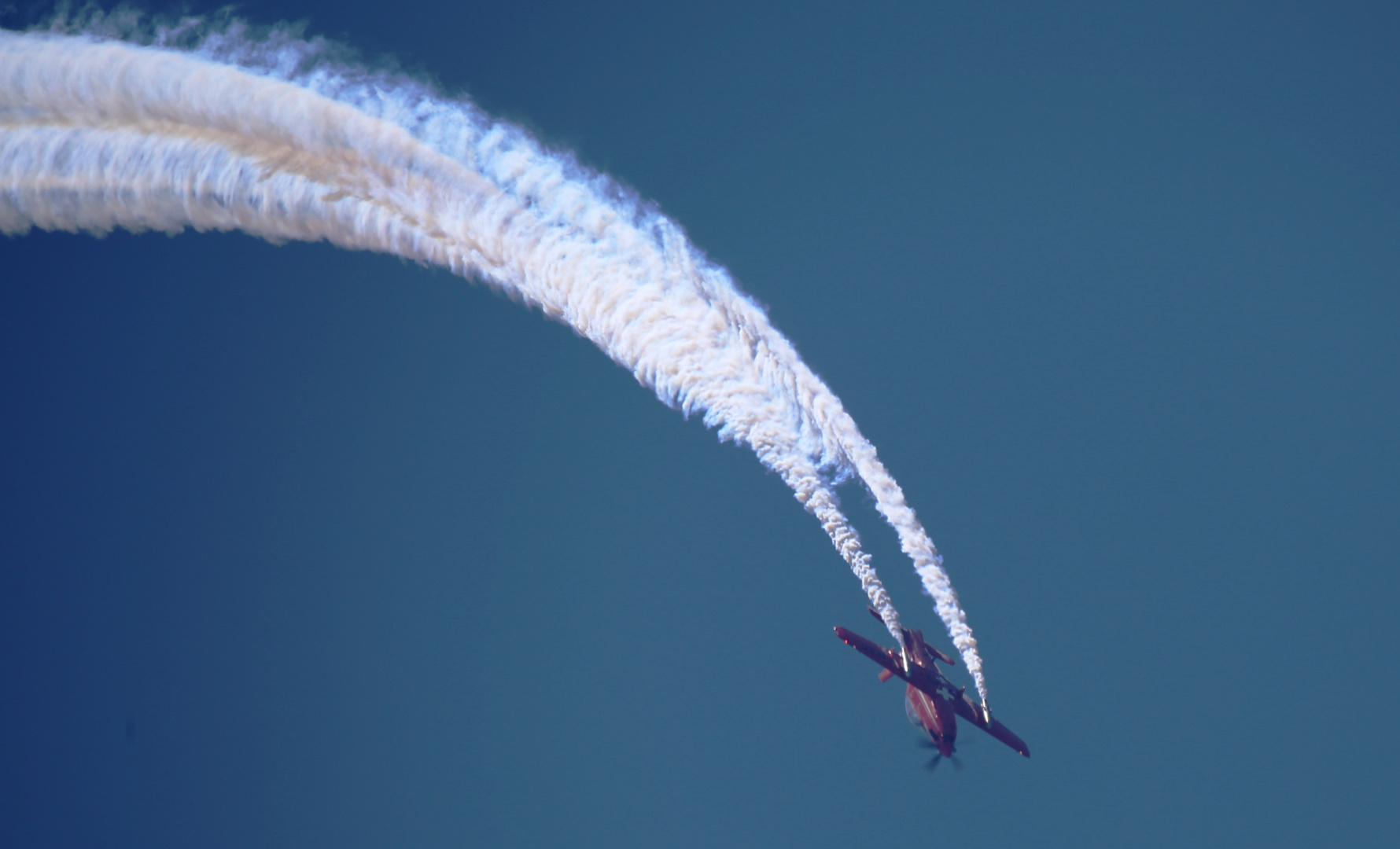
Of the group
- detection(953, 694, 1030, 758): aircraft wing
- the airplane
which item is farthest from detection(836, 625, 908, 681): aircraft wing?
detection(953, 694, 1030, 758): aircraft wing

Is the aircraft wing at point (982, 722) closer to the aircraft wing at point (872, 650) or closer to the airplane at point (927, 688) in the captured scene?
the airplane at point (927, 688)

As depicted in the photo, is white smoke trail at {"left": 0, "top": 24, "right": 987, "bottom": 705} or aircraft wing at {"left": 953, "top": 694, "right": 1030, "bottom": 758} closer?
white smoke trail at {"left": 0, "top": 24, "right": 987, "bottom": 705}

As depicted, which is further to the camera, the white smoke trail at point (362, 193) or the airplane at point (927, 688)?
the airplane at point (927, 688)

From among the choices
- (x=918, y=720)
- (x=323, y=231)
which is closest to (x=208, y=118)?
(x=323, y=231)

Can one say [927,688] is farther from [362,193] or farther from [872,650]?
[362,193]

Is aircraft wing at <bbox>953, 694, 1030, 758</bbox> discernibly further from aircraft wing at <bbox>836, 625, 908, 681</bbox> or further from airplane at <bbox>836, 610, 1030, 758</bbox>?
aircraft wing at <bbox>836, 625, 908, 681</bbox>

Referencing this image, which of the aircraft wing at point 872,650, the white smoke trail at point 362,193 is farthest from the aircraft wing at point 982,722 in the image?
the white smoke trail at point 362,193

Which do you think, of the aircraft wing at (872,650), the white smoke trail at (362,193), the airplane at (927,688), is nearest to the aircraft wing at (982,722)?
the airplane at (927,688)
